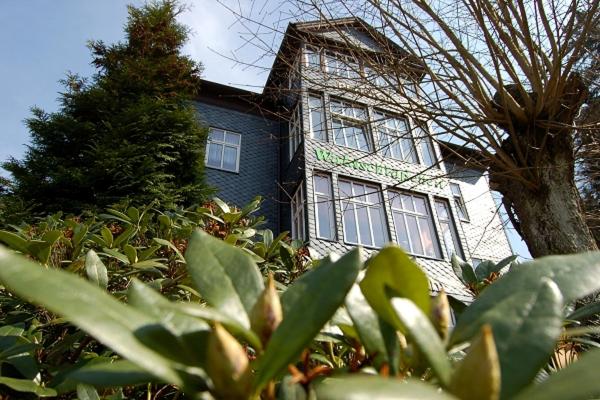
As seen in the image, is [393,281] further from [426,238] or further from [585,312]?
[426,238]

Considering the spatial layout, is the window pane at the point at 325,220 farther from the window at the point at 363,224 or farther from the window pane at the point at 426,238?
the window pane at the point at 426,238

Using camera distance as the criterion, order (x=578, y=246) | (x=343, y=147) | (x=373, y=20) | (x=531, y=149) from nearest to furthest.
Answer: (x=578, y=246) → (x=531, y=149) → (x=373, y=20) → (x=343, y=147)

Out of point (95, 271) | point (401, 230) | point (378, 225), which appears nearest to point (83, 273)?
point (95, 271)

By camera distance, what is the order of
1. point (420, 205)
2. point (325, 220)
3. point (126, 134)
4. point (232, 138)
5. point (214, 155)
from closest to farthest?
1. point (126, 134)
2. point (325, 220)
3. point (420, 205)
4. point (214, 155)
5. point (232, 138)

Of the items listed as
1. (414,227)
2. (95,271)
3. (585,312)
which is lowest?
(585,312)

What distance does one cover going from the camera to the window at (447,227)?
1039 centimetres

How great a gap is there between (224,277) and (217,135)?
11719mm

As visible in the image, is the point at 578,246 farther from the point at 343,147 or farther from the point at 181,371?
the point at 343,147

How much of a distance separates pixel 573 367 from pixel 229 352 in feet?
0.93

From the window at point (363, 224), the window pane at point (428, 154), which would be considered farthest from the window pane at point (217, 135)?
the window pane at point (428, 154)

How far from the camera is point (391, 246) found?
1.54 feet

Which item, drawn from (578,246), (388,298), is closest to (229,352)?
(388,298)

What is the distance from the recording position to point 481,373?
314mm

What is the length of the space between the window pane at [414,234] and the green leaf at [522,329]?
9.90 metres
